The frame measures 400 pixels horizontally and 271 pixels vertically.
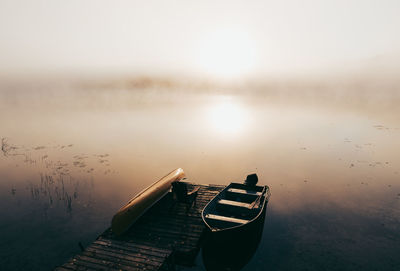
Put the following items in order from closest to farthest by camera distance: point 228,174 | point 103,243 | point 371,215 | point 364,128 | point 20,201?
point 103,243 < point 371,215 < point 20,201 < point 228,174 < point 364,128

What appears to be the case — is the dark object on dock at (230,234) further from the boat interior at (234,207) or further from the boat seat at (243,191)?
the boat seat at (243,191)

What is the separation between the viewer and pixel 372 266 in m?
11.2

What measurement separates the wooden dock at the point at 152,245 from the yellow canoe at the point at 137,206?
1.38ft

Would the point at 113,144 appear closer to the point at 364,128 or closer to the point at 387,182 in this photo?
the point at 387,182

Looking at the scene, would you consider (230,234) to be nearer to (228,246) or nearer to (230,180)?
(228,246)

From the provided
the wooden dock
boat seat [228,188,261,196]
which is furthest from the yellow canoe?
boat seat [228,188,261,196]

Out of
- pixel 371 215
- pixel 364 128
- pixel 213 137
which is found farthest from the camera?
pixel 364 128

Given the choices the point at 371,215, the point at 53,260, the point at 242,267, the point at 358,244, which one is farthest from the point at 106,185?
the point at 371,215

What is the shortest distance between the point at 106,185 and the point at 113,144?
47.2 ft

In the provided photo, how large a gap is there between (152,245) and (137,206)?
98.4 inches

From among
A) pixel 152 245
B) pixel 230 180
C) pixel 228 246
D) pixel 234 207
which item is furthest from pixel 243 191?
pixel 152 245

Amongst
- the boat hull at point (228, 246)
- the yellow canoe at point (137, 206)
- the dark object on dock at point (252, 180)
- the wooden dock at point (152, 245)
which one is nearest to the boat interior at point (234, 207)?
the dark object on dock at point (252, 180)

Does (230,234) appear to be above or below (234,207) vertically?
above

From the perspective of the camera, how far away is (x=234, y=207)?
Answer: 1332 centimetres
